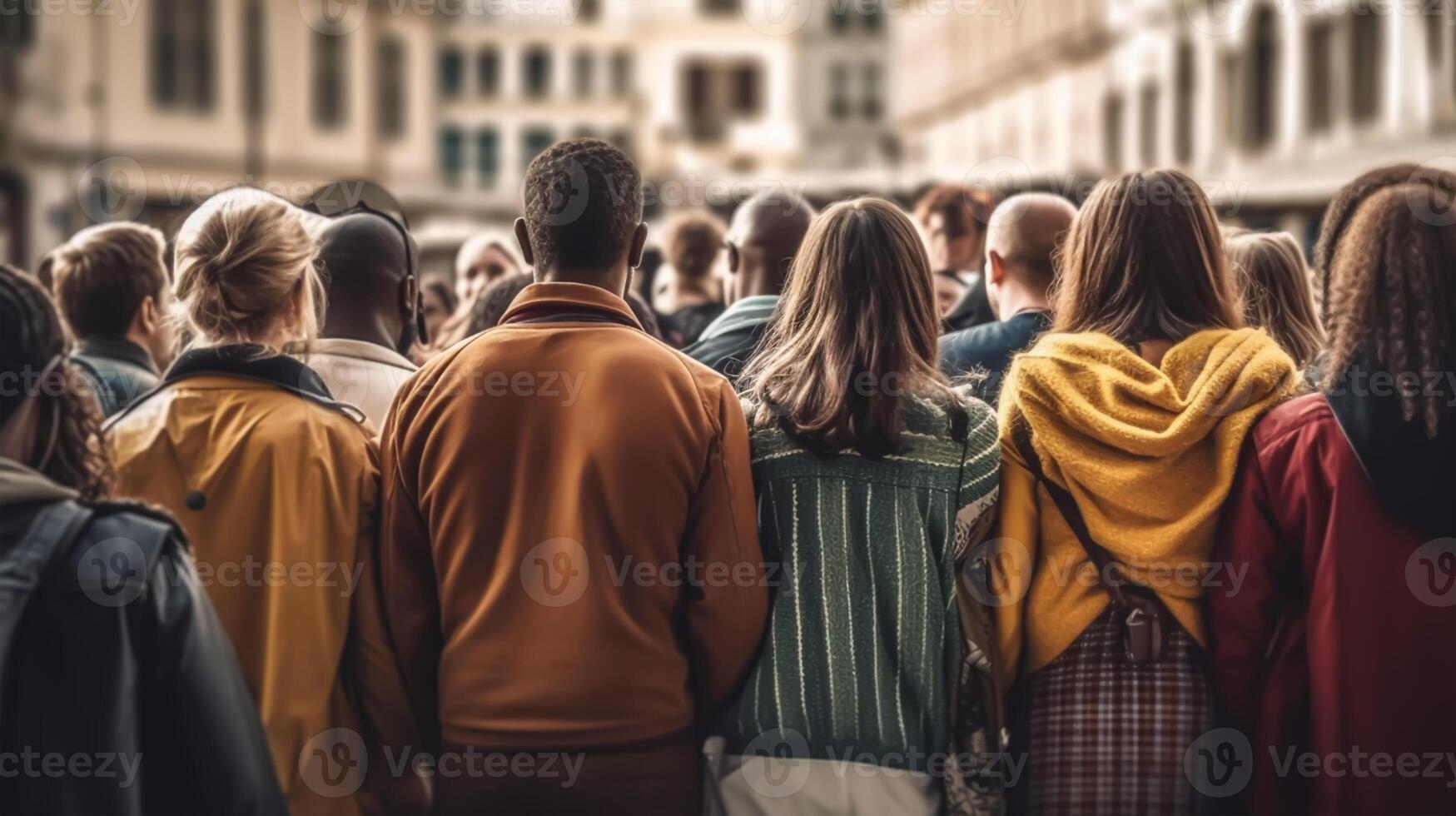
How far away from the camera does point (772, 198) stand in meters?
5.60

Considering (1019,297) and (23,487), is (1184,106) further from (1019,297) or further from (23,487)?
(23,487)

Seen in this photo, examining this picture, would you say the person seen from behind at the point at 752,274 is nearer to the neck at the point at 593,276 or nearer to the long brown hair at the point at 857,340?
the long brown hair at the point at 857,340

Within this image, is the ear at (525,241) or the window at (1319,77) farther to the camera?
the window at (1319,77)

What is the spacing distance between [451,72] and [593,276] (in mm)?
65951

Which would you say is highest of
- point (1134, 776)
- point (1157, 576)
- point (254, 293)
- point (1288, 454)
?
point (254, 293)

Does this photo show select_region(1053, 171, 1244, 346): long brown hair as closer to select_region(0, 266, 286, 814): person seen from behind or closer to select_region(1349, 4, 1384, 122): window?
select_region(0, 266, 286, 814): person seen from behind

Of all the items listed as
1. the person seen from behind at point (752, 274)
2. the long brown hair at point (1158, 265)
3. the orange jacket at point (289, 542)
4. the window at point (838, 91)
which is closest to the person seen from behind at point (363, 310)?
the orange jacket at point (289, 542)

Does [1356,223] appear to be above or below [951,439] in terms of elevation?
above

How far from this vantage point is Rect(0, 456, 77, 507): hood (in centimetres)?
289

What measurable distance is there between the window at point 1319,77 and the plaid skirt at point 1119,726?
28.6 metres

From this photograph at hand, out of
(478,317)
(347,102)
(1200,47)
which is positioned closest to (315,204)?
(478,317)

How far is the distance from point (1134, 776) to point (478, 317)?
311cm

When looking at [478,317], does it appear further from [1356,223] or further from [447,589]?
[1356,223]

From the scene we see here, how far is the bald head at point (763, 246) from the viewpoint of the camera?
5367 millimetres
